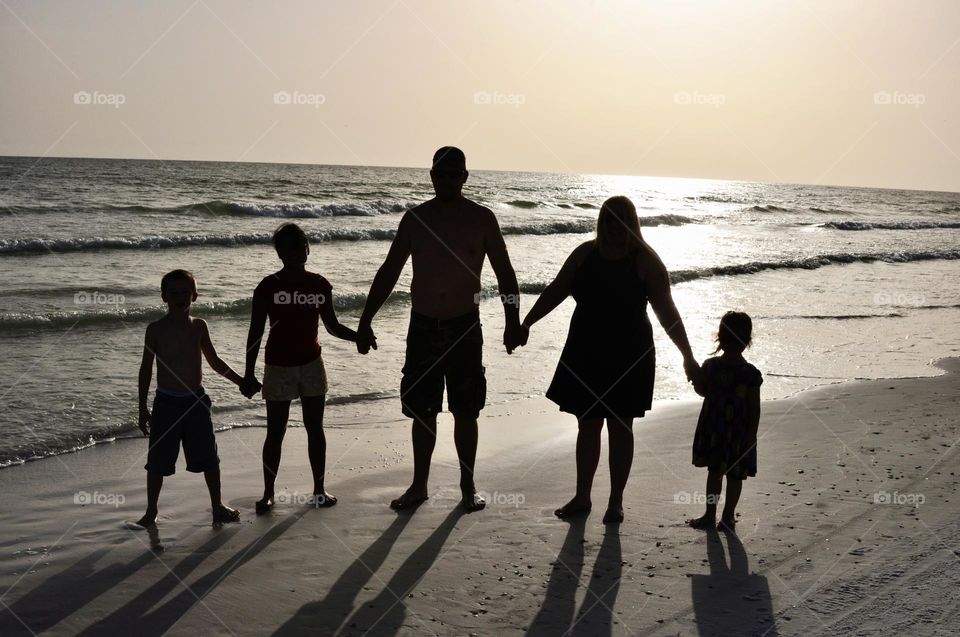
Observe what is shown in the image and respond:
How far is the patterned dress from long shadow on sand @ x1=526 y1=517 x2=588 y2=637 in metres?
0.72

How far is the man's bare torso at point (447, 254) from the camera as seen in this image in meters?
4.31

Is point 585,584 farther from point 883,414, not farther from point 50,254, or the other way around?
point 50,254

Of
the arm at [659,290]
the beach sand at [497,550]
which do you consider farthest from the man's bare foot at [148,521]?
the arm at [659,290]

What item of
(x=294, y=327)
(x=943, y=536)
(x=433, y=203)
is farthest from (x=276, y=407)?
(x=943, y=536)

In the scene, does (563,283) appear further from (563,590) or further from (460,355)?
(563,590)

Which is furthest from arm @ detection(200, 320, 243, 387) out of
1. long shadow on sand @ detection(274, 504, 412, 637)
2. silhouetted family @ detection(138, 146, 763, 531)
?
long shadow on sand @ detection(274, 504, 412, 637)

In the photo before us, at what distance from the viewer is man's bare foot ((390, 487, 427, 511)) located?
4.34m

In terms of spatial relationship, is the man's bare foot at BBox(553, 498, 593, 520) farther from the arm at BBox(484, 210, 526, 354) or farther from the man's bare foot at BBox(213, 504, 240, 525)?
the man's bare foot at BBox(213, 504, 240, 525)

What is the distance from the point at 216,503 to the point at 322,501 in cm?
54

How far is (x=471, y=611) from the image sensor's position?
3.18 meters

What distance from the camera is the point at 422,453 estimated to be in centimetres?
443

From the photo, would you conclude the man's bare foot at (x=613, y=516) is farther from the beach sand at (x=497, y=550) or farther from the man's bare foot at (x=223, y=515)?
the man's bare foot at (x=223, y=515)

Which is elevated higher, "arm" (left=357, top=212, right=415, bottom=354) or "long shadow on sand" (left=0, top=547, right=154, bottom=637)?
"arm" (left=357, top=212, right=415, bottom=354)

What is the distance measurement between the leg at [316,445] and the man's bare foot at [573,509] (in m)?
1.15
